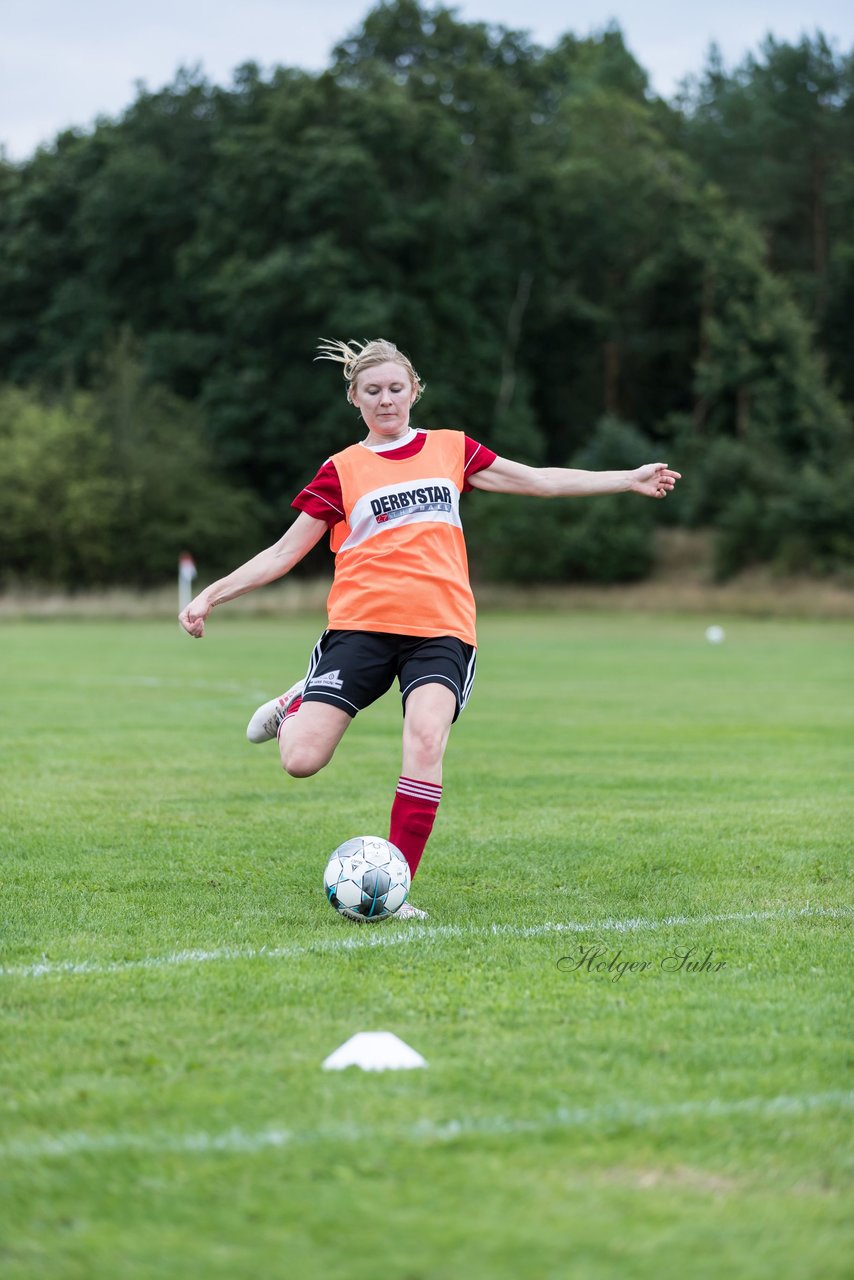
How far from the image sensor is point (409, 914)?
18.0 ft

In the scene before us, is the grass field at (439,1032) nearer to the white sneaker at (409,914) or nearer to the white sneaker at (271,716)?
the white sneaker at (409,914)

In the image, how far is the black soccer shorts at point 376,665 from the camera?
5.82m

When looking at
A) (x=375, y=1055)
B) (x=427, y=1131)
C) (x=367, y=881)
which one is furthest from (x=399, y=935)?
(x=427, y=1131)

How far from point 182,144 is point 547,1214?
64627 millimetres

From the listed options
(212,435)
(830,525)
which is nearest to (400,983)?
(830,525)

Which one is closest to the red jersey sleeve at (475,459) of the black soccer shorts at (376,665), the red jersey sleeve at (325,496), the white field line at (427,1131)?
the red jersey sleeve at (325,496)

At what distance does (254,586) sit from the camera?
240 inches

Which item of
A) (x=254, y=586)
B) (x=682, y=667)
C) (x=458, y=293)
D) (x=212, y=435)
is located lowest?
(x=682, y=667)

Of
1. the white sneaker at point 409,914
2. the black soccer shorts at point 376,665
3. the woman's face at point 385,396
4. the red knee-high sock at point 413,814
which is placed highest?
the woman's face at point 385,396

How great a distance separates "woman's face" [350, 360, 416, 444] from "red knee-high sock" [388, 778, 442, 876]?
56.1 inches

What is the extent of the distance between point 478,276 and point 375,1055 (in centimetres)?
5737

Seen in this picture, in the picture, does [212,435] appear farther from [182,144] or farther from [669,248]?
[669,248]

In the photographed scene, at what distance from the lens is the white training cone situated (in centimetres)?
353

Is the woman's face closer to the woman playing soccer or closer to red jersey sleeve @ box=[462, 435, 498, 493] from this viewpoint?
the woman playing soccer
